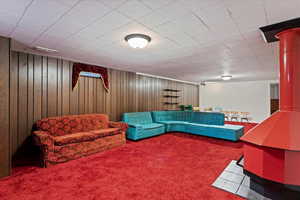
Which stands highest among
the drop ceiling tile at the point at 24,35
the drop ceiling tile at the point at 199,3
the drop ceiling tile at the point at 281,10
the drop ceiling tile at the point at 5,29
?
the drop ceiling tile at the point at 24,35

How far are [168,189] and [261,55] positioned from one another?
12.0 feet

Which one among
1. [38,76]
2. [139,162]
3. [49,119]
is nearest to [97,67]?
[38,76]

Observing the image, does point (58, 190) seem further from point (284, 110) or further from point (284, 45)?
point (284, 45)

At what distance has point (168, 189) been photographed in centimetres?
214

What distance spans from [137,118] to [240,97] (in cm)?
657

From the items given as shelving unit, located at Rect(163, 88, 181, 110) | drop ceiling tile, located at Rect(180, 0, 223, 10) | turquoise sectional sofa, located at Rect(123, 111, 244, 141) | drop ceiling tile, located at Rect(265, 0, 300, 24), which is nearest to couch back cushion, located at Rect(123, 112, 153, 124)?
turquoise sectional sofa, located at Rect(123, 111, 244, 141)

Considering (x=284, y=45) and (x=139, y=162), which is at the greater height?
(x=284, y=45)

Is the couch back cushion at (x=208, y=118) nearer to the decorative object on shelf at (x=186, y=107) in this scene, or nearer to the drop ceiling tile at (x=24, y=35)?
the decorative object on shelf at (x=186, y=107)

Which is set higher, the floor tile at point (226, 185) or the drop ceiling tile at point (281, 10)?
the drop ceiling tile at point (281, 10)

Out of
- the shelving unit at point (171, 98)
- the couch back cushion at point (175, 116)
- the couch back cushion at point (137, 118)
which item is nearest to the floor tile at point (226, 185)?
the couch back cushion at point (137, 118)

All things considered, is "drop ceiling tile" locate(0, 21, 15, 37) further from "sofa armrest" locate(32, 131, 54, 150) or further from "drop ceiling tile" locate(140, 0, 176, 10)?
"drop ceiling tile" locate(140, 0, 176, 10)

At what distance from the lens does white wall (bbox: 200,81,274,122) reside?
25.4 feet

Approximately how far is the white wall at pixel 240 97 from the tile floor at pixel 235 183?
6.63m

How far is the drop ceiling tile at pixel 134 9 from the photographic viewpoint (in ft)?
5.36
